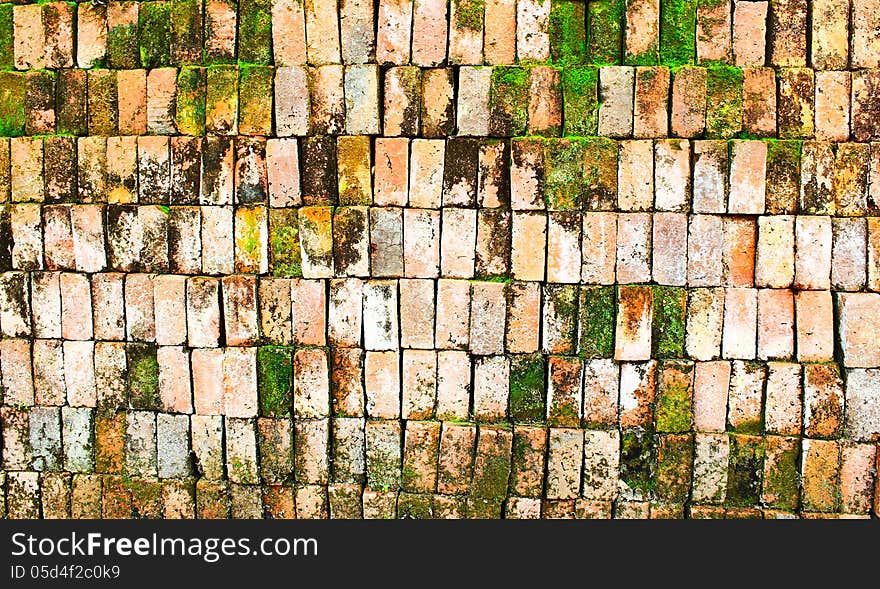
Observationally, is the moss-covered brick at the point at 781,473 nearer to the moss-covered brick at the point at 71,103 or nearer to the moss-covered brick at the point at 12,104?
the moss-covered brick at the point at 71,103

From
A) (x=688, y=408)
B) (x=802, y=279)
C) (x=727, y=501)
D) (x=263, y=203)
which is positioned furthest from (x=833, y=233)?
(x=263, y=203)

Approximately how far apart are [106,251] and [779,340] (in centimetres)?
365

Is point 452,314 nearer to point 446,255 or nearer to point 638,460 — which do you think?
point 446,255

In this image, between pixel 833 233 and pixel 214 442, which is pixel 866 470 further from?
pixel 214 442

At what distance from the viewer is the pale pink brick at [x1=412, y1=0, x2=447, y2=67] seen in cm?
328

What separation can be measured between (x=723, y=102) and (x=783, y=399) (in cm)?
158

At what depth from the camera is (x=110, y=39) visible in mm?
3447

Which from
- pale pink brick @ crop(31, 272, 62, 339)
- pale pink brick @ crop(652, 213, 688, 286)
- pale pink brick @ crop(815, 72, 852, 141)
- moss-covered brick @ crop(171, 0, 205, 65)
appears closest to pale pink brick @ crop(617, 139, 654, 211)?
pale pink brick @ crop(652, 213, 688, 286)

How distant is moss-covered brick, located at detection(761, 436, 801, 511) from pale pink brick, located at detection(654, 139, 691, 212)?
1.40m

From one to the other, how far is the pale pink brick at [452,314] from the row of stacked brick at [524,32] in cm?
117

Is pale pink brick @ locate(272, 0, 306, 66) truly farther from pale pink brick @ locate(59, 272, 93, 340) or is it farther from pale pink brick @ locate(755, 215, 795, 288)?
pale pink brick @ locate(755, 215, 795, 288)

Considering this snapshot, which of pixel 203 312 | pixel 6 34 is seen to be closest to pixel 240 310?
pixel 203 312

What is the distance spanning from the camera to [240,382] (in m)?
3.45

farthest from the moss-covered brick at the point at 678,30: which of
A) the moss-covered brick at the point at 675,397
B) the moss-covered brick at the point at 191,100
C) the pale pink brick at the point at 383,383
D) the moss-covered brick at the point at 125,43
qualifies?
the moss-covered brick at the point at 125,43
